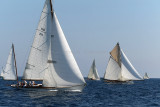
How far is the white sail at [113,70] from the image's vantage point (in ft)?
296

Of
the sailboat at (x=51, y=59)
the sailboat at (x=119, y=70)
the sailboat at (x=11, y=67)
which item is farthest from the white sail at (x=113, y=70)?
the sailboat at (x=51, y=59)

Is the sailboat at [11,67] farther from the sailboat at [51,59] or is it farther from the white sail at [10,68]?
the sailboat at [51,59]

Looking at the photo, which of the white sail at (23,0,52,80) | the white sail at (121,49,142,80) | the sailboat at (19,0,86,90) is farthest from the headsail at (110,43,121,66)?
the white sail at (23,0,52,80)

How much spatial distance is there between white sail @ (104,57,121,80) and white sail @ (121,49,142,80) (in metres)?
1.67

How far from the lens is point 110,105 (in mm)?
34500

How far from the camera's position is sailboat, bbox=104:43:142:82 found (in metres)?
89.8

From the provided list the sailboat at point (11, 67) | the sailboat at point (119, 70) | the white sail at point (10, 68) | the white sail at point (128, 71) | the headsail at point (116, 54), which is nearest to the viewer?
the sailboat at point (11, 67)

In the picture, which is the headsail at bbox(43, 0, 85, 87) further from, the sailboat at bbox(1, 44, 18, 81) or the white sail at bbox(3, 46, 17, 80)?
the white sail at bbox(3, 46, 17, 80)

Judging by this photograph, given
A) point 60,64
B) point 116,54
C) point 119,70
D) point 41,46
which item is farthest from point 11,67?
point 116,54

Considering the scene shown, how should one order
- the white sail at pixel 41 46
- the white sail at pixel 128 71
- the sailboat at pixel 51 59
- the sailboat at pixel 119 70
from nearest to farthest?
the sailboat at pixel 51 59 → the white sail at pixel 41 46 → the white sail at pixel 128 71 → the sailboat at pixel 119 70

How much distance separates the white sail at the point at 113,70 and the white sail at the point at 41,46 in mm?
49353

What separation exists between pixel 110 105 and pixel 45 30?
1670cm

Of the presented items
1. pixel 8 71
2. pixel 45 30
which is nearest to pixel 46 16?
pixel 45 30

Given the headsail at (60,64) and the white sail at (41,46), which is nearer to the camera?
the headsail at (60,64)
